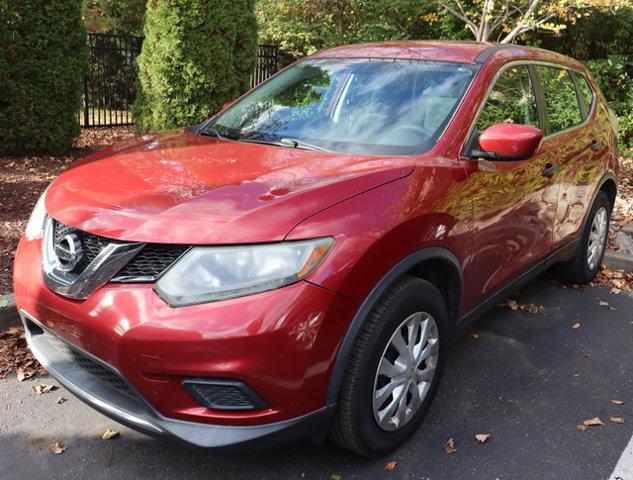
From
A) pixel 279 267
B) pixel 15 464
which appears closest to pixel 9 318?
pixel 15 464

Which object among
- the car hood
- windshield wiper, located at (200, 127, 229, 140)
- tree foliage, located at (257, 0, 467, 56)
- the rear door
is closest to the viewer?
the car hood

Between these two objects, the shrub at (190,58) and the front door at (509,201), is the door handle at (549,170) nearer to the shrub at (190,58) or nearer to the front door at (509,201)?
the front door at (509,201)

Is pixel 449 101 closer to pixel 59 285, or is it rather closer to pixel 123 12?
pixel 59 285

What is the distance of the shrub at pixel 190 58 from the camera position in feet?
25.2

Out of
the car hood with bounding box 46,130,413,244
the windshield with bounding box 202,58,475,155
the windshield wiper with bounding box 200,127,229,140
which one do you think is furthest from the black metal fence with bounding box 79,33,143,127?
the car hood with bounding box 46,130,413,244

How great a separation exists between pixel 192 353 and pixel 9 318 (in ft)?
7.02

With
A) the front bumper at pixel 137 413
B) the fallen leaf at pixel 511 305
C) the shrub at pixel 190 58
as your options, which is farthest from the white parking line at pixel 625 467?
→ the shrub at pixel 190 58

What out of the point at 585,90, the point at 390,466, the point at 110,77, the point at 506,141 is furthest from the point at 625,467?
the point at 110,77

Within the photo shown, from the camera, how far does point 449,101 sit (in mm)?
3164

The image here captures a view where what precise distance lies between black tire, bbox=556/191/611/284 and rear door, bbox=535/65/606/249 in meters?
0.21

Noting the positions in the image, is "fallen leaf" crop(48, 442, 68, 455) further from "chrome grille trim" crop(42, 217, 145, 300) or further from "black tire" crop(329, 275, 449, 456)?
"black tire" crop(329, 275, 449, 456)

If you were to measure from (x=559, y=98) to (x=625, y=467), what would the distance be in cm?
253

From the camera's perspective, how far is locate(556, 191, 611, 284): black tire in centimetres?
470

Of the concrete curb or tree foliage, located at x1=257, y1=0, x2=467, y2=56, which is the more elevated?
tree foliage, located at x1=257, y1=0, x2=467, y2=56
